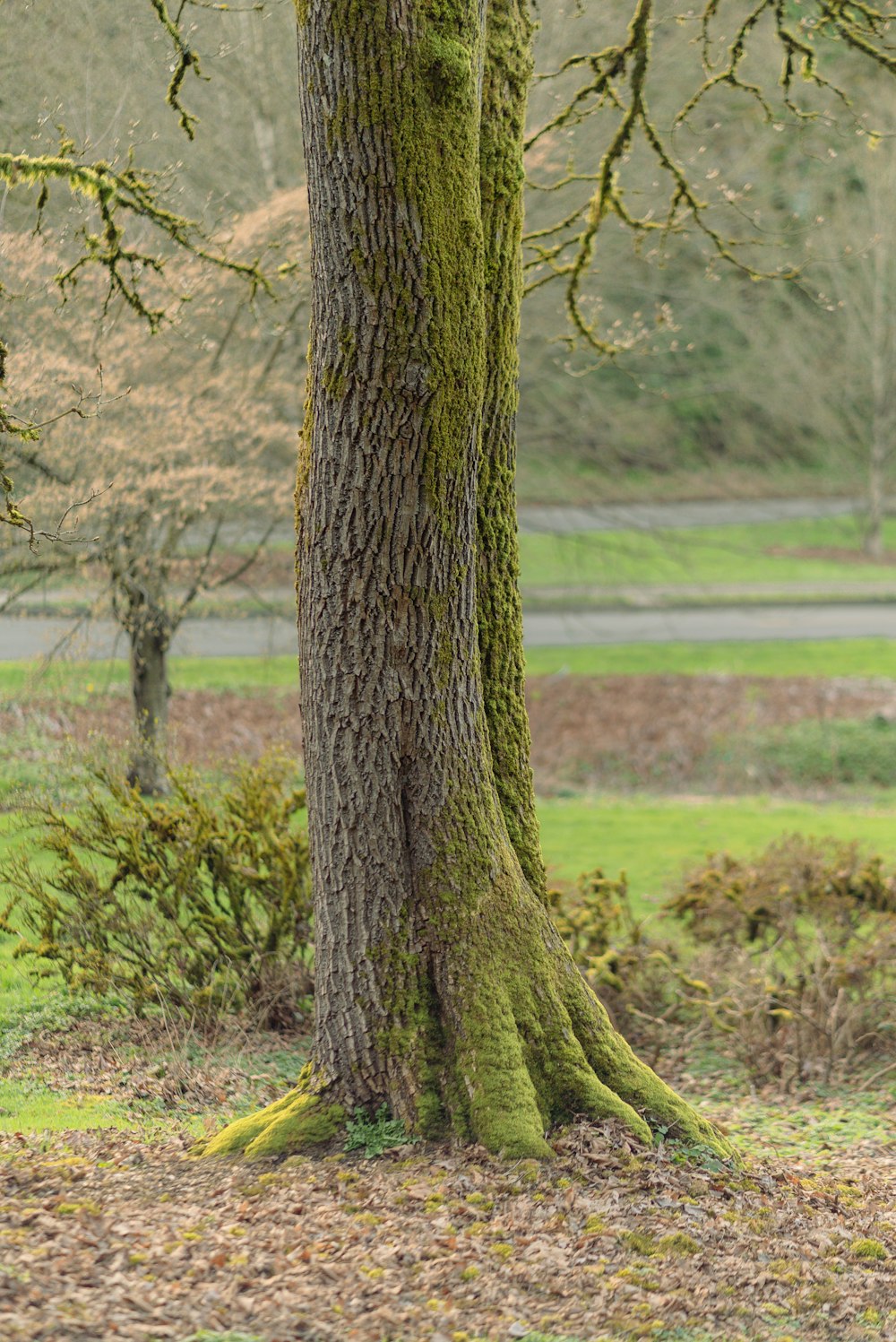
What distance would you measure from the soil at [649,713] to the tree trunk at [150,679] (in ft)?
6.02

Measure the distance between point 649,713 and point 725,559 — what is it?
33.4 feet

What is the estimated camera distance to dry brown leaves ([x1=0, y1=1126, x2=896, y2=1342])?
3.31 metres

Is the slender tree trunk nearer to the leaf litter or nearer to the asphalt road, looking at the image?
the asphalt road

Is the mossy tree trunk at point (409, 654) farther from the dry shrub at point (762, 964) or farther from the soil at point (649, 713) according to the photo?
the soil at point (649, 713)

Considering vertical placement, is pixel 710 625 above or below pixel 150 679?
above

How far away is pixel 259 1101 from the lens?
239 inches

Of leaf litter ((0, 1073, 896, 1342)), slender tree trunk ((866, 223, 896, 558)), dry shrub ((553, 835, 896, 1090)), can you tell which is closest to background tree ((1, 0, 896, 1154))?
leaf litter ((0, 1073, 896, 1342))

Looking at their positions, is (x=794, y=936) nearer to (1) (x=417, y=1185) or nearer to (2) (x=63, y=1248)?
(1) (x=417, y=1185)

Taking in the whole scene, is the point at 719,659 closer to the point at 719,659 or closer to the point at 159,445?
the point at 719,659

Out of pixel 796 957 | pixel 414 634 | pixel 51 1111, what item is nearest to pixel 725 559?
pixel 796 957

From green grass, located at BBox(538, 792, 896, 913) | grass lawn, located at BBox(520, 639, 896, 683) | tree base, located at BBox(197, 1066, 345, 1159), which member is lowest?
green grass, located at BBox(538, 792, 896, 913)

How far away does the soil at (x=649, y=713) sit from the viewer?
15.6 m

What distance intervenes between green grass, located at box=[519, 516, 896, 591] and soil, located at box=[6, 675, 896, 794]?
165 centimetres

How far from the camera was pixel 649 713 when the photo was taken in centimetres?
1673
